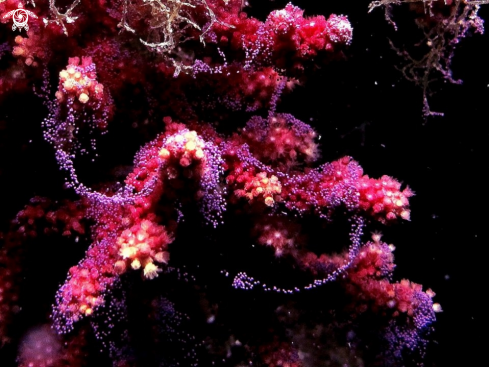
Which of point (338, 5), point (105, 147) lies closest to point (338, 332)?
point (105, 147)

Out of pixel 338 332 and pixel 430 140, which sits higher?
pixel 430 140

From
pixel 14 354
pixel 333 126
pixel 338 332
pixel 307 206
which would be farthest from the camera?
pixel 333 126

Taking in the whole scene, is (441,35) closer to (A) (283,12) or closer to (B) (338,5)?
(B) (338,5)

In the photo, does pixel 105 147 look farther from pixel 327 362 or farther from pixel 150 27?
pixel 327 362

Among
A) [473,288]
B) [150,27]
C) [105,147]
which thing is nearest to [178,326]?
[105,147]

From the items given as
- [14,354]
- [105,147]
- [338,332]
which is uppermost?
[105,147]

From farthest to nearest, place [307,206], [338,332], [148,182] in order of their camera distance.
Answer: [338,332]
[307,206]
[148,182]

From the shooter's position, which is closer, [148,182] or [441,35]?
[148,182]
